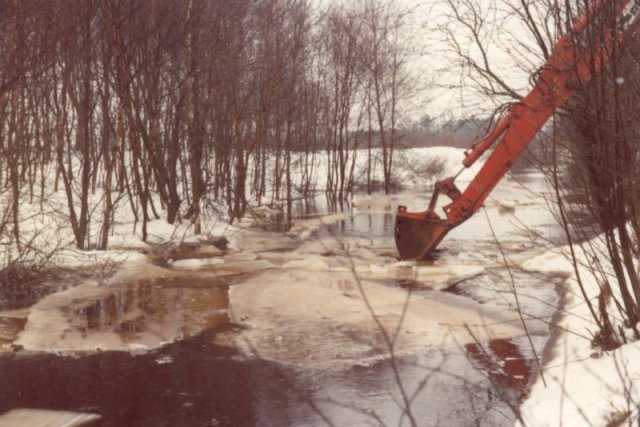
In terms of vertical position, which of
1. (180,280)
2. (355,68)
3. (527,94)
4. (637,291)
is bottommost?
(180,280)

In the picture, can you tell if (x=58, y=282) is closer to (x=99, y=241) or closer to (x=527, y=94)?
(x=99, y=241)

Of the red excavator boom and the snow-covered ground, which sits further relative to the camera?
the red excavator boom

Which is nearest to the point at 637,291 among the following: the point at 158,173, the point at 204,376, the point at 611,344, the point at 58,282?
the point at 611,344

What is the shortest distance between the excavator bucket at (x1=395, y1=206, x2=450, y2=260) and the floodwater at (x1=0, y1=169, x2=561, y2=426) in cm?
51

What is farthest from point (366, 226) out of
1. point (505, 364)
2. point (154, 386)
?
point (154, 386)

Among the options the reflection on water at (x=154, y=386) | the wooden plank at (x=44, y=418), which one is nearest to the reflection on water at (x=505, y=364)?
the reflection on water at (x=154, y=386)

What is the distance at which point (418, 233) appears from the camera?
1349cm

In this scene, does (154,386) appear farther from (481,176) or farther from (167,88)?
(167,88)

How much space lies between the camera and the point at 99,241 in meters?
15.2

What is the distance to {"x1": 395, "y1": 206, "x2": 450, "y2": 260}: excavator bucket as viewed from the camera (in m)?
13.3

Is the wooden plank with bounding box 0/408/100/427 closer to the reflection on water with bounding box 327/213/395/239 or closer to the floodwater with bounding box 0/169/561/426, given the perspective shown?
the floodwater with bounding box 0/169/561/426

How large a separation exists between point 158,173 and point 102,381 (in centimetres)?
1465

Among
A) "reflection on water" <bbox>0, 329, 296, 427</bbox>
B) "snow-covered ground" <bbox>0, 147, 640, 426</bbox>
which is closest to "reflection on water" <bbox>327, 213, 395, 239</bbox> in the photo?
"snow-covered ground" <bbox>0, 147, 640, 426</bbox>

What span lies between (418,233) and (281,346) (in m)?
6.21
